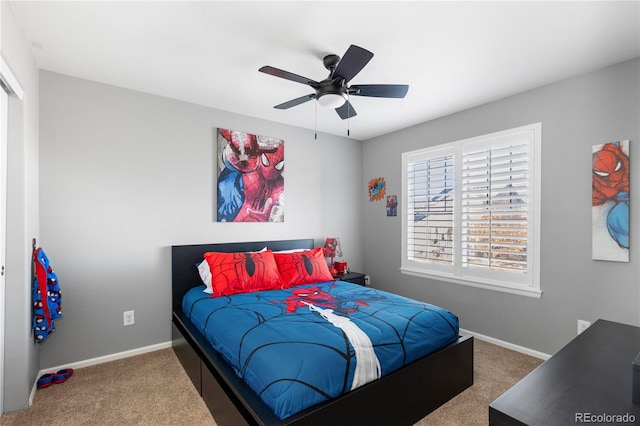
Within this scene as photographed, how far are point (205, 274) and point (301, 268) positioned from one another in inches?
38.8

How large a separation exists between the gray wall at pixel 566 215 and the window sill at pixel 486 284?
5 centimetres

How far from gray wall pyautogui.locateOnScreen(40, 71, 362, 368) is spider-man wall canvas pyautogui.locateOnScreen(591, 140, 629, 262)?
132 inches

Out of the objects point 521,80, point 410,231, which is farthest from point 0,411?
point 521,80

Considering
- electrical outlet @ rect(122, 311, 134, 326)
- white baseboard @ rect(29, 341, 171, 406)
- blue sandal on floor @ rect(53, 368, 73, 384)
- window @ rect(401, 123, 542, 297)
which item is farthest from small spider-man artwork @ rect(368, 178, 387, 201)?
blue sandal on floor @ rect(53, 368, 73, 384)

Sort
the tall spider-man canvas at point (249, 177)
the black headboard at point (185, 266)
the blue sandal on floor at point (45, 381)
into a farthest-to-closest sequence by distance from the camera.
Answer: the tall spider-man canvas at point (249, 177) < the black headboard at point (185, 266) < the blue sandal on floor at point (45, 381)

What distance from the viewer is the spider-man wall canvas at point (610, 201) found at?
2.39 meters

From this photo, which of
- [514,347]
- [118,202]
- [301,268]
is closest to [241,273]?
[301,268]

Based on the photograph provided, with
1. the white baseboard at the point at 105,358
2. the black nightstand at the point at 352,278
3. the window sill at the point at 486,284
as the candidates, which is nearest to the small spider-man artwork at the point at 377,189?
the window sill at the point at 486,284

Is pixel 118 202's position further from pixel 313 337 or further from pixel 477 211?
pixel 477 211

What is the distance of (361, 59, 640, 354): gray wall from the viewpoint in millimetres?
2418

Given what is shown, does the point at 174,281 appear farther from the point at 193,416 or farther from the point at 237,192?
the point at 193,416

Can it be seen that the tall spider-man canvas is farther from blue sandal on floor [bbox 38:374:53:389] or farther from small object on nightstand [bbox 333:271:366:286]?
blue sandal on floor [bbox 38:374:53:389]

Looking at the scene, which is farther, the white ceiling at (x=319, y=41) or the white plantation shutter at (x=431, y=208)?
the white plantation shutter at (x=431, y=208)

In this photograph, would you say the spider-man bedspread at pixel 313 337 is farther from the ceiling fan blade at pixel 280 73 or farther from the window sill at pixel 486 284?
the ceiling fan blade at pixel 280 73
